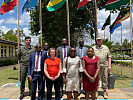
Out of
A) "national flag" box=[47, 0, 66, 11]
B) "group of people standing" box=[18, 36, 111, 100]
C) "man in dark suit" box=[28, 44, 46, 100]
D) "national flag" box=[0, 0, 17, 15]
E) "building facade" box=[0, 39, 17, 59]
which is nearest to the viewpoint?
"group of people standing" box=[18, 36, 111, 100]

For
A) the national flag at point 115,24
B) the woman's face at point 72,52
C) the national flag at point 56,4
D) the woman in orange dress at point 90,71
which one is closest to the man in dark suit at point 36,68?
the woman's face at point 72,52

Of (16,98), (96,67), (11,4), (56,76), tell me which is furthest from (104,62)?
(11,4)

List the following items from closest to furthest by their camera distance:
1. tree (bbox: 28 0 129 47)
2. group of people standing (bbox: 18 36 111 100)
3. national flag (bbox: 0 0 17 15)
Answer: group of people standing (bbox: 18 36 111 100) < national flag (bbox: 0 0 17 15) < tree (bbox: 28 0 129 47)

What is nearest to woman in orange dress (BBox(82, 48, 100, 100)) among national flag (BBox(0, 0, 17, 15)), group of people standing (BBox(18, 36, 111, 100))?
group of people standing (BBox(18, 36, 111, 100))

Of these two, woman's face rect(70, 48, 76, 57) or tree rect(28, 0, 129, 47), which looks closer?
woman's face rect(70, 48, 76, 57)

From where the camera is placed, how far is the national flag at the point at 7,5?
22.6 ft

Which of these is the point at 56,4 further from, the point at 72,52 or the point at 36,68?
the point at 36,68

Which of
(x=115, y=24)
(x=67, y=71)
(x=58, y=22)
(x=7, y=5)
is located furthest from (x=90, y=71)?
(x=58, y=22)

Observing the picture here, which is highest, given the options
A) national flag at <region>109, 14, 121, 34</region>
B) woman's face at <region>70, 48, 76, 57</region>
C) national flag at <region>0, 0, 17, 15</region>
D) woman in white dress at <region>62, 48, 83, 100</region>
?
national flag at <region>0, 0, 17, 15</region>

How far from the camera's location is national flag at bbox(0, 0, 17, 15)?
6.90 metres

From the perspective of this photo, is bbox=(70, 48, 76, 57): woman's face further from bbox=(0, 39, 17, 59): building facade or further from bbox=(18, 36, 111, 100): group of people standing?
bbox=(0, 39, 17, 59): building facade

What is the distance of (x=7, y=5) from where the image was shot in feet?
22.9

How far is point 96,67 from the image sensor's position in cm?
432

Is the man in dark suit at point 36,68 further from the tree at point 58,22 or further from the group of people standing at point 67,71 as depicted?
the tree at point 58,22
